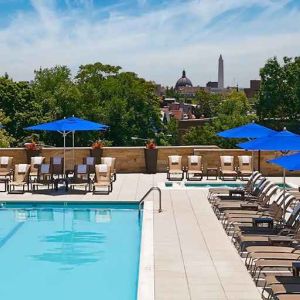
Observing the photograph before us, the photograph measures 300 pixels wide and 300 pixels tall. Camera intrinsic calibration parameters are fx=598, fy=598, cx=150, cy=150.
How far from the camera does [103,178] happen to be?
1803cm

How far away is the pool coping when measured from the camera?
8.36 m

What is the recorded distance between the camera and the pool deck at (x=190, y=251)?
852 centimetres

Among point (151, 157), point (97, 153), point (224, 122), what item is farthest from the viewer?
point (224, 122)

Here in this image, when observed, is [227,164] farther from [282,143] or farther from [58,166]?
[282,143]

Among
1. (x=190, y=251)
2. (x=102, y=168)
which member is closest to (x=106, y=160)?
(x=102, y=168)

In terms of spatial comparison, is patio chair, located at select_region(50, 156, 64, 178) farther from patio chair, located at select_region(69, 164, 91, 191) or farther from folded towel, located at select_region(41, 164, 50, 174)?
patio chair, located at select_region(69, 164, 91, 191)

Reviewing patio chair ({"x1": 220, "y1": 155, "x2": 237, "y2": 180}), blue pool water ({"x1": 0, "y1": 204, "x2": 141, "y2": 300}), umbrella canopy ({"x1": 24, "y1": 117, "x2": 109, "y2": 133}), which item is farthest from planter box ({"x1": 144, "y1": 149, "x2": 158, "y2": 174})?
blue pool water ({"x1": 0, "y1": 204, "x2": 141, "y2": 300})

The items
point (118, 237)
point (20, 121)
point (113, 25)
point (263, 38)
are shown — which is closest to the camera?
point (118, 237)

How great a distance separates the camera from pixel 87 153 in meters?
21.4

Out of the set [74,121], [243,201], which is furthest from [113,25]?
[243,201]

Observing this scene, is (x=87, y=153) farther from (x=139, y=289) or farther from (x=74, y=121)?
(x=139, y=289)

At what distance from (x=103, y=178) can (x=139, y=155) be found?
3662 millimetres

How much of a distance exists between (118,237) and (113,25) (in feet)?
70.0

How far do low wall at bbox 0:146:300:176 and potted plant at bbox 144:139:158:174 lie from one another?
238 mm
